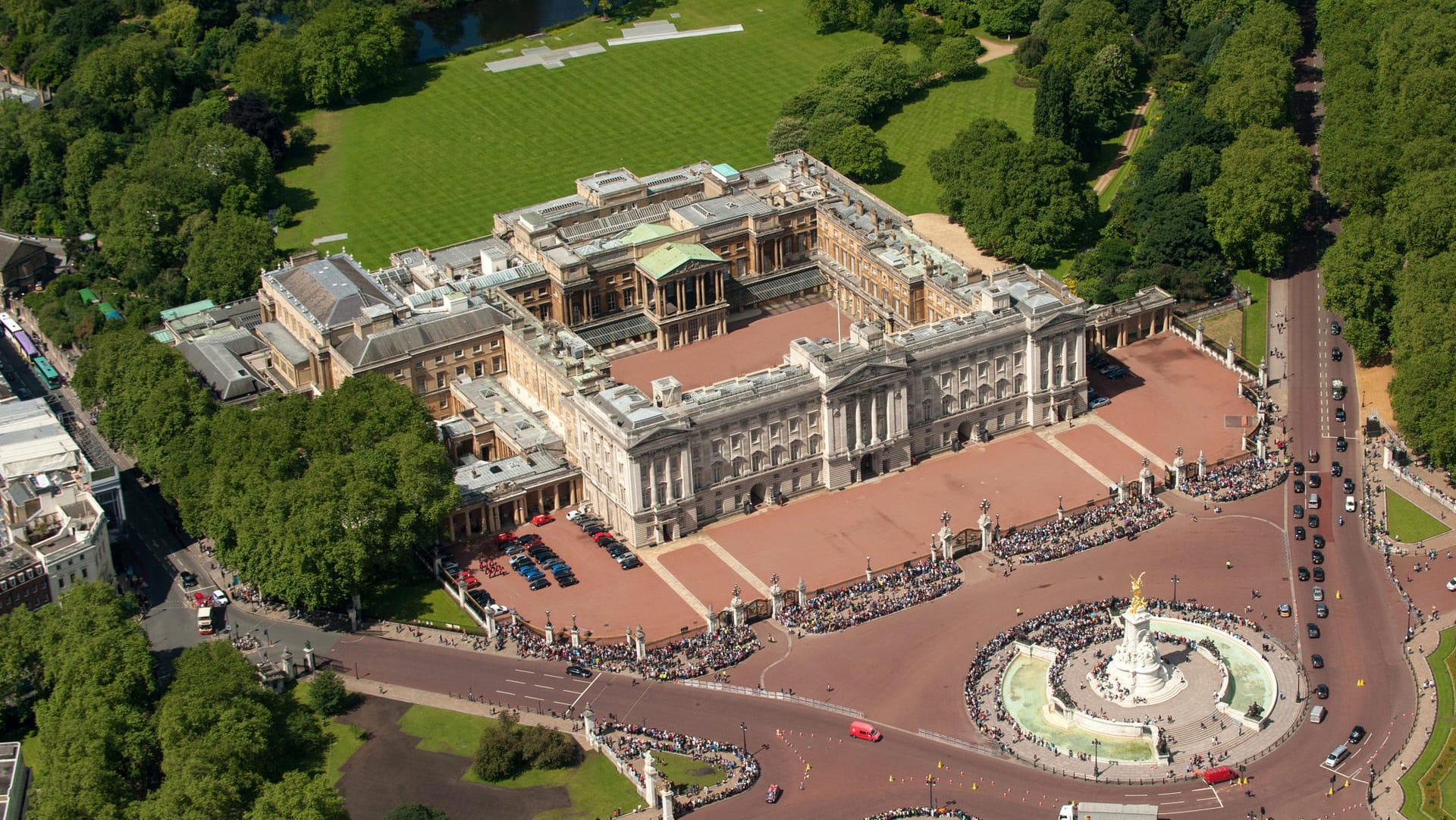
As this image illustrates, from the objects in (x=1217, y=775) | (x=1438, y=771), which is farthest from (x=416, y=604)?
(x=1438, y=771)

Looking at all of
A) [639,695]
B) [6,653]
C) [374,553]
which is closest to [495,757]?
[639,695]

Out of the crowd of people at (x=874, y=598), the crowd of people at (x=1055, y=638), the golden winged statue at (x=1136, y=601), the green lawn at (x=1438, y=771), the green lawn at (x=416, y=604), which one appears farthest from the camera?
the green lawn at (x=416, y=604)

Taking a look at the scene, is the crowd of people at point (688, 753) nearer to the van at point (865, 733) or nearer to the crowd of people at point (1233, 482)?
the van at point (865, 733)

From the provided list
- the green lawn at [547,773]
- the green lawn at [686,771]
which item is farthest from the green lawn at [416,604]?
the green lawn at [686,771]

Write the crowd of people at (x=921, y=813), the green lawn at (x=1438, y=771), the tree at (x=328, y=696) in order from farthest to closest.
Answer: the tree at (x=328, y=696) < the crowd of people at (x=921, y=813) < the green lawn at (x=1438, y=771)

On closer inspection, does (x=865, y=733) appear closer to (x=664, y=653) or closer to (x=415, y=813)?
(x=664, y=653)

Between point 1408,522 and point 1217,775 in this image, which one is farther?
point 1408,522
